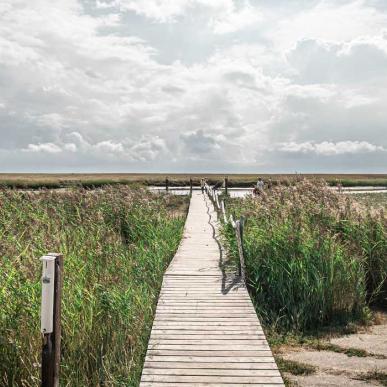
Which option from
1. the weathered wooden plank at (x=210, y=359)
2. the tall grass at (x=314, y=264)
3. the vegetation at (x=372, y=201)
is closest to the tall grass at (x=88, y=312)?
the weathered wooden plank at (x=210, y=359)

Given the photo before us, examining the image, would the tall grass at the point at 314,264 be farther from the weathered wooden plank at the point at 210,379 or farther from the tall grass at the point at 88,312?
the weathered wooden plank at the point at 210,379

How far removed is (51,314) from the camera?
16.3 ft

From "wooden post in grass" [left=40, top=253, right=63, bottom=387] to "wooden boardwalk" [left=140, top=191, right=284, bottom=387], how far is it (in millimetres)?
1167

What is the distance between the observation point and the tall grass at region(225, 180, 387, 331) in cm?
942

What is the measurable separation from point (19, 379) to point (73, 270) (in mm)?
3144

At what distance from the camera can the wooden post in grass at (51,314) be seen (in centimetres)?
489

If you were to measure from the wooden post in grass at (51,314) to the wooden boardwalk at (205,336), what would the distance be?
117cm

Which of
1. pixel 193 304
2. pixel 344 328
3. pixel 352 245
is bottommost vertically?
pixel 344 328

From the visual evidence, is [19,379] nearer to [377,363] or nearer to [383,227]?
[377,363]

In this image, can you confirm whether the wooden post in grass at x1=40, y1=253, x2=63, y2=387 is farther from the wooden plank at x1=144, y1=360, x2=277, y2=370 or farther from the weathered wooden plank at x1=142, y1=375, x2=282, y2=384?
the wooden plank at x1=144, y1=360, x2=277, y2=370

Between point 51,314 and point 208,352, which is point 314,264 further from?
point 51,314

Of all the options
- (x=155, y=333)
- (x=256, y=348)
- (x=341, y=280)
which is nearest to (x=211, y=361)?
(x=256, y=348)

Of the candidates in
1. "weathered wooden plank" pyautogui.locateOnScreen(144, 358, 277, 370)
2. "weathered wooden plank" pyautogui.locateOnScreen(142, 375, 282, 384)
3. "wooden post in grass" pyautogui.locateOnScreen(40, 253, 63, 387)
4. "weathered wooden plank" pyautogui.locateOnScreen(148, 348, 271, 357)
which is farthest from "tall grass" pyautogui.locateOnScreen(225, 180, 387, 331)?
"wooden post in grass" pyautogui.locateOnScreen(40, 253, 63, 387)

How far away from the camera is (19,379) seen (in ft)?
20.7
